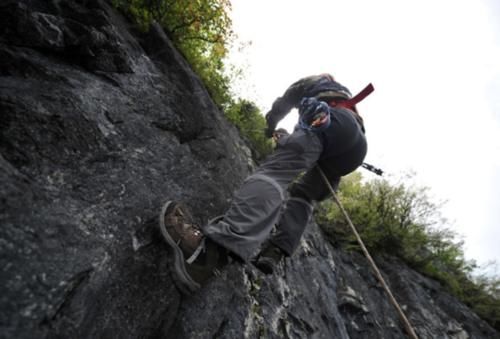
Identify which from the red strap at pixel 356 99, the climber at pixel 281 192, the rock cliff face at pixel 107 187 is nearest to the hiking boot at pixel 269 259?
the climber at pixel 281 192

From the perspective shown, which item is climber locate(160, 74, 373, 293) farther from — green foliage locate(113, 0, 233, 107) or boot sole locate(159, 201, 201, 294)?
green foliage locate(113, 0, 233, 107)

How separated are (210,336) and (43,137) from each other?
1.85 metres

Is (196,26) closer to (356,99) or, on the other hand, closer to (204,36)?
(204,36)

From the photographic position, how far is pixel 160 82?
10.2ft

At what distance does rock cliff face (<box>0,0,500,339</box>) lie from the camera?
4.36 ft

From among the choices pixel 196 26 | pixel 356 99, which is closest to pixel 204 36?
pixel 196 26

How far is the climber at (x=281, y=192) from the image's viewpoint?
181 centimetres

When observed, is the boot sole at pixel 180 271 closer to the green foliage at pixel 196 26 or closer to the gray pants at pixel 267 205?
the gray pants at pixel 267 205

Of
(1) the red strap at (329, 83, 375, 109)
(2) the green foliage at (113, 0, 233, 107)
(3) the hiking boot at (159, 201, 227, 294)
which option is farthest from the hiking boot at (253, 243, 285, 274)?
(2) the green foliage at (113, 0, 233, 107)

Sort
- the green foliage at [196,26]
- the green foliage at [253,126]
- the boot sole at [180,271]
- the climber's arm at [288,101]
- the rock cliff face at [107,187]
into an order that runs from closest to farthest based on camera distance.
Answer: the rock cliff face at [107,187]
the boot sole at [180,271]
the climber's arm at [288,101]
the green foliage at [196,26]
the green foliage at [253,126]

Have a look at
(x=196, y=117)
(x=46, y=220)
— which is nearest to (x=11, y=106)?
(x=46, y=220)

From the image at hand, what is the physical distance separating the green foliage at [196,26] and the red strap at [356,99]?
2.56 m

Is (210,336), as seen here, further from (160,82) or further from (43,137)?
(160,82)

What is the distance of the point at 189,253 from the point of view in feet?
6.01
